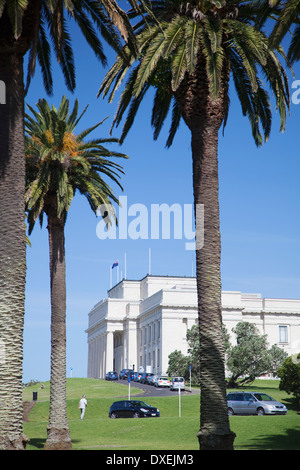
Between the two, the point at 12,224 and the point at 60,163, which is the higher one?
the point at 60,163

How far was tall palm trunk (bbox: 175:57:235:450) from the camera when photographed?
693 inches

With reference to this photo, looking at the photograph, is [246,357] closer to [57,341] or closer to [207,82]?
[57,341]

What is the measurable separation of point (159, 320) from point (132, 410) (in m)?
65.0

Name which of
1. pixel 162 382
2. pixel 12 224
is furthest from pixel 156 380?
pixel 12 224

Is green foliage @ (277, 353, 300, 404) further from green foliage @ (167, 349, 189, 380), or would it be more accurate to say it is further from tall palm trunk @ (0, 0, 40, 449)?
tall palm trunk @ (0, 0, 40, 449)

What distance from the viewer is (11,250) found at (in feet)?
49.7

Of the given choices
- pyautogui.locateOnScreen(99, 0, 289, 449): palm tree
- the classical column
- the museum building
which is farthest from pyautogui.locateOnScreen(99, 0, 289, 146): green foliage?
the classical column

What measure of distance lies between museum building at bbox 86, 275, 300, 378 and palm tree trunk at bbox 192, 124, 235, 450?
7842 centimetres

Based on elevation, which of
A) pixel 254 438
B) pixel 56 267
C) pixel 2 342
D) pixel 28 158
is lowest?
pixel 254 438

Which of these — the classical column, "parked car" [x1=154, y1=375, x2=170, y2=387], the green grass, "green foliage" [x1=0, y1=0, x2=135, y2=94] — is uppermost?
"green foliage" [x1=0, y1=0, x2=135, y2=94]

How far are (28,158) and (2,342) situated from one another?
Result: 1651cm
